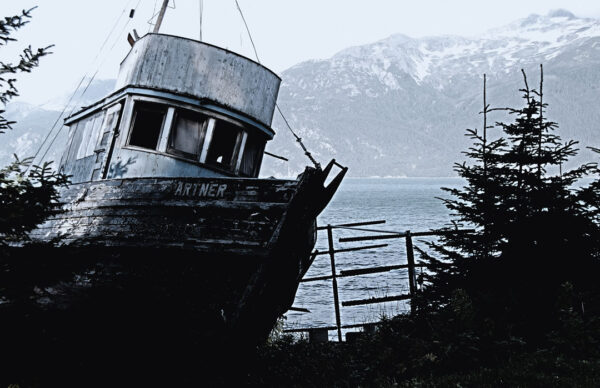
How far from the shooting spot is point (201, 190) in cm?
579

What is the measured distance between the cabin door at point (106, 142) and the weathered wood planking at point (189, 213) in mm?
1312

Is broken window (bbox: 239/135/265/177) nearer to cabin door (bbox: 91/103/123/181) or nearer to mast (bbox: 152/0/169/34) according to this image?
cabin door (bbox: 91/103/123/181)

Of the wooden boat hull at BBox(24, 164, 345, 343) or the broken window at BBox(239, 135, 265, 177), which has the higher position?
the broken window at BBox(239, 135, 265, 177)

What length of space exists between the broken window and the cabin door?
92.8 inches

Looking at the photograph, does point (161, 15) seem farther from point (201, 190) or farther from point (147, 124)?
point (201, 190)

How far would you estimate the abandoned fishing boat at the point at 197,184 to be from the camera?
17.2 ft

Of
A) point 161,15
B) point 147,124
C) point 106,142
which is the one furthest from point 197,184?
point 161,15

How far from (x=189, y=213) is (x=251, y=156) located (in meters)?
3.26

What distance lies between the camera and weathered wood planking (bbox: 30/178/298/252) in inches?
211

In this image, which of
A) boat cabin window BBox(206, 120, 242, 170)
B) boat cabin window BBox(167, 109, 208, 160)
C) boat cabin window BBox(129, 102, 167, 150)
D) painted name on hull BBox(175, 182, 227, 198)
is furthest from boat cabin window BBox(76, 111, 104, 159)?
painted name on hull BBox(175, 182, 227, 198)

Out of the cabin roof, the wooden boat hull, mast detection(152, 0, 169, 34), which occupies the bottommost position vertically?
the wooden boat hull

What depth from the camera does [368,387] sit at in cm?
556

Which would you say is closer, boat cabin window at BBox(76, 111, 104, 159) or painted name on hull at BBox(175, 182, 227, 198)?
painted name on hull at BBox(175, 182, 227, 198)

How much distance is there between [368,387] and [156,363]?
8.96 feet
